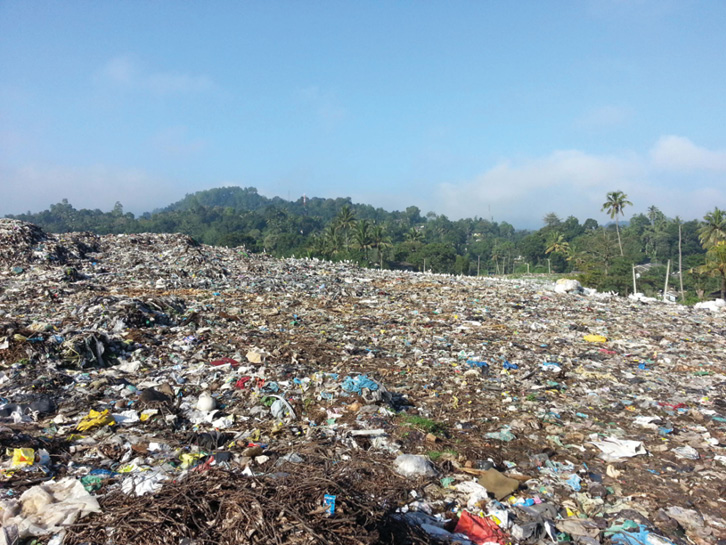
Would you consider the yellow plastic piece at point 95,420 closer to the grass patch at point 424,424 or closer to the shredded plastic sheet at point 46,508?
the shredded plastic sheet at point 46,508

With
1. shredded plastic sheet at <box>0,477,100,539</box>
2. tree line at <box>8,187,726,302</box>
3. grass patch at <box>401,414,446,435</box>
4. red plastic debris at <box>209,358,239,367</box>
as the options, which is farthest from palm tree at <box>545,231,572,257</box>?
shredded plastic sheet at <box>0,477,100,539</box>

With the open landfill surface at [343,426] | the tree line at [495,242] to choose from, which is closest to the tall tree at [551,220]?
the tree line at [495,242]

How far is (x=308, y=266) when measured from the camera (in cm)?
1395

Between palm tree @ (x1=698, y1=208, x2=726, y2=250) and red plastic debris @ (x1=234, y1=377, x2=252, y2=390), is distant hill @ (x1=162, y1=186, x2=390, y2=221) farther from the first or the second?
red plastic debris @ (x1=234, y1=377, x2=252, y2=390)

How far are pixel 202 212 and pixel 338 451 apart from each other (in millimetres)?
86772

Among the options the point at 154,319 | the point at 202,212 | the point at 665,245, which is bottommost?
the point at 154,319

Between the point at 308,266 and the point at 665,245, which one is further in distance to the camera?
the point at 665,245

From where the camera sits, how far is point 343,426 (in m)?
3.70

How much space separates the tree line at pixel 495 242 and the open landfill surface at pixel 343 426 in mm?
16358

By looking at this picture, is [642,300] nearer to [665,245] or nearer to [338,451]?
[338,451]

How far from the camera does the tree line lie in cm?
2922

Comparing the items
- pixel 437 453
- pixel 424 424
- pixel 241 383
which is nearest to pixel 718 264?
pixel 424 424

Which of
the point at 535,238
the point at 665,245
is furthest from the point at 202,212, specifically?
the point at 665,245

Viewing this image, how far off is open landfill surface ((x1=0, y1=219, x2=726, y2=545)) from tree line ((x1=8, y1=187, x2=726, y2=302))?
16358 millimetres
